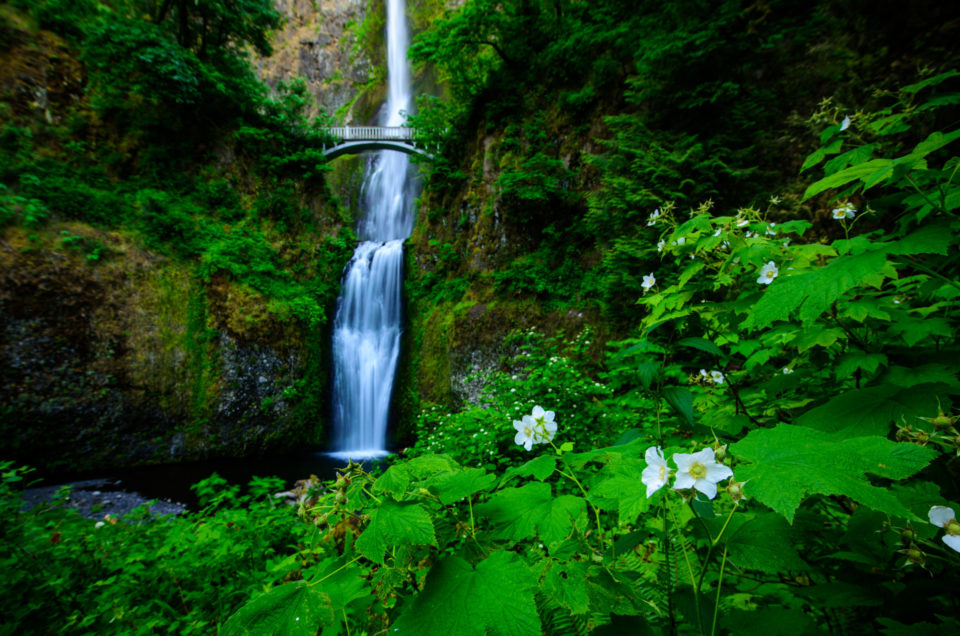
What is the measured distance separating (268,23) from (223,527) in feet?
46.4

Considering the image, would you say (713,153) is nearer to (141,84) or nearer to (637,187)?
(637,187)

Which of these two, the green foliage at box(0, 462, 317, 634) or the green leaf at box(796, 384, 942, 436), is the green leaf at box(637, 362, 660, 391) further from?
the green foliage at box(0, 462, 317, 634)

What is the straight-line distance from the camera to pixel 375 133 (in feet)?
41.0

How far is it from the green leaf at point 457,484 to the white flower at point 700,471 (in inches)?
14.2

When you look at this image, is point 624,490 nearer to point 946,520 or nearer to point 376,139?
point 946,520

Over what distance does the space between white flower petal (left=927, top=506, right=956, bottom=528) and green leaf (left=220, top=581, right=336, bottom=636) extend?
1103 mm

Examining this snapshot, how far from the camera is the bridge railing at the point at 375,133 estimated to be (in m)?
12.3

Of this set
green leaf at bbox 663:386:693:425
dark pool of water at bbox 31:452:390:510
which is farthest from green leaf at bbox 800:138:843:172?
dark pool of water at bbox 31:452:390:510

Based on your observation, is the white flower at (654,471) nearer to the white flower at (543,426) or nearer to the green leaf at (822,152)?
the white flower at (543,426)

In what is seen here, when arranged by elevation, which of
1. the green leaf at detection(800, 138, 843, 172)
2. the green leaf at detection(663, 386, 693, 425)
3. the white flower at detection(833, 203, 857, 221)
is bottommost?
the green leaf at detection(663, 386, 693, 425)

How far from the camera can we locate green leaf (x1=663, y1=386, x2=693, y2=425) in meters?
0.75

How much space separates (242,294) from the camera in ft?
27.7

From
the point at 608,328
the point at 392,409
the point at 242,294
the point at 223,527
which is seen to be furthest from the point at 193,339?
the point at 608,328

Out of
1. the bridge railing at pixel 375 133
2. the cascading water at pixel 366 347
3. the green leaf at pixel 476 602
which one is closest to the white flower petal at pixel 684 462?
the green leaf at pixel 476 602
